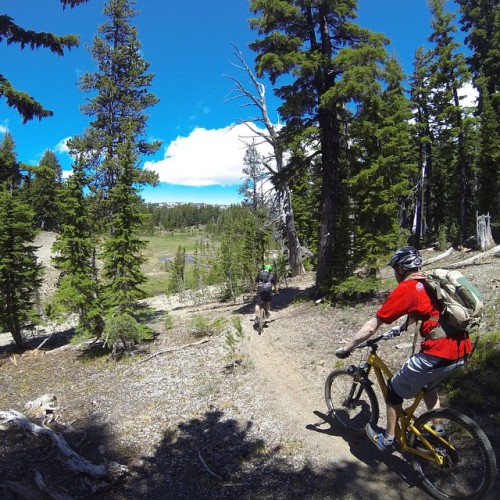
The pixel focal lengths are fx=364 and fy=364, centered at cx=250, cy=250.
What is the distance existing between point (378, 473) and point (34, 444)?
634 centimetres

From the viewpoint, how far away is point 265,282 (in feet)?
41.7

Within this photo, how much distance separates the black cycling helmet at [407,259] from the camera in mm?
4254

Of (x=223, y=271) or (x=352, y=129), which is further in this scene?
(x=223, y=271)

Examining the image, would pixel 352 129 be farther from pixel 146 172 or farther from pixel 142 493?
pixel 142 493

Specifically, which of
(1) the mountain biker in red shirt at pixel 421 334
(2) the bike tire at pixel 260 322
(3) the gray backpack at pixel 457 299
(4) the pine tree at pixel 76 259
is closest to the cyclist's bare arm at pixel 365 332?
(1) the mountain biker in red shirt at pixel 421 334

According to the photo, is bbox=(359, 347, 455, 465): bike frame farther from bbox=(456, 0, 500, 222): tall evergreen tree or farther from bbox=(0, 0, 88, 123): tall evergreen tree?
bbox=(456, 0, 500, 222): tall evergreen tree

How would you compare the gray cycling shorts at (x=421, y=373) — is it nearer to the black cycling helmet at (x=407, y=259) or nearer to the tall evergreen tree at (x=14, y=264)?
the black cycling helmet at (x=407, y=259)

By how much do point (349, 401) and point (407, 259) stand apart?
2491 millimetres

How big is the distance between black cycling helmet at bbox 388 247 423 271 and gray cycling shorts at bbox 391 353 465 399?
1.01 m

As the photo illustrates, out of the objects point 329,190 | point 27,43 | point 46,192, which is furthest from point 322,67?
point 46,192

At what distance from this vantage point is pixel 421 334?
4.09m

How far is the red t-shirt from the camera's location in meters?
3.94

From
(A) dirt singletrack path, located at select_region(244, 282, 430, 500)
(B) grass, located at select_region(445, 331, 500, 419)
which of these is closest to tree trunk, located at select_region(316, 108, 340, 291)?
(A) dirt singletrack path, located at select_region(244, 282, 430, 500)

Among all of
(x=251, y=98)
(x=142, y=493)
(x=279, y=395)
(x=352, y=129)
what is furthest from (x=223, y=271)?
(x=142, y=493)
